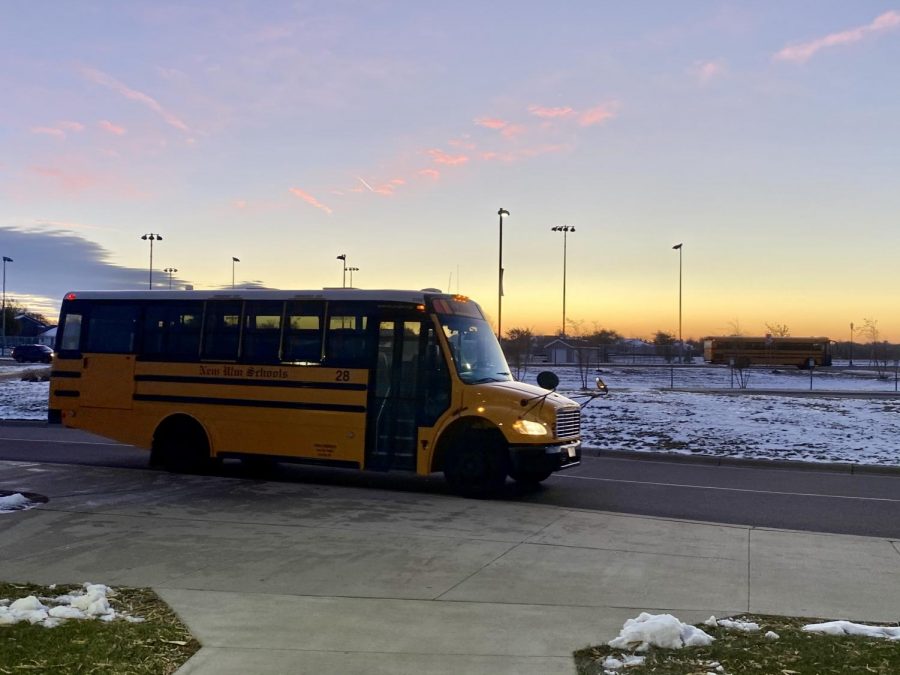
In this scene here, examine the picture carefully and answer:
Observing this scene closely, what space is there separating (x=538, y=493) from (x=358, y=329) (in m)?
3.57

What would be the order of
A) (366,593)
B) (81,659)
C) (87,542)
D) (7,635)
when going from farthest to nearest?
(87,542), (366,593), (7,635), (81,659)

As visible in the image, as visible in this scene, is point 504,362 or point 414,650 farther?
point 504,362

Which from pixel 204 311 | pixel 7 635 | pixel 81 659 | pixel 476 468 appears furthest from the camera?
pixel 204 311

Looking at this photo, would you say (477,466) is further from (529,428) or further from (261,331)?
(261,331)

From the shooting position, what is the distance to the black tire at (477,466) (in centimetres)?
1180

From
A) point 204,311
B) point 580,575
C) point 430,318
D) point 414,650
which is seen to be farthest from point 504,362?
point 414,650

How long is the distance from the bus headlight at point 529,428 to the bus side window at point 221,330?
4726 mm

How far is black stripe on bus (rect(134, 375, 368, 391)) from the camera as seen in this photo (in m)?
12.7

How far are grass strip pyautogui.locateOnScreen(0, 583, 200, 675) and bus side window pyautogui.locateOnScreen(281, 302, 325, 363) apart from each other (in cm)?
709

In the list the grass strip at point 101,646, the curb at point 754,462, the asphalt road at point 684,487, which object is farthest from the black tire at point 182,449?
the curb at point 754,462

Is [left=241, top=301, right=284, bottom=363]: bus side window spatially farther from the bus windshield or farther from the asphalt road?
the bus windshield

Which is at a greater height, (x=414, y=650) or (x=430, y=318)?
(x=430, y=318)

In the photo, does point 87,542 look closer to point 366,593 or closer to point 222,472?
point 366,593

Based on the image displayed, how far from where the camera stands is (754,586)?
7.21 meters
